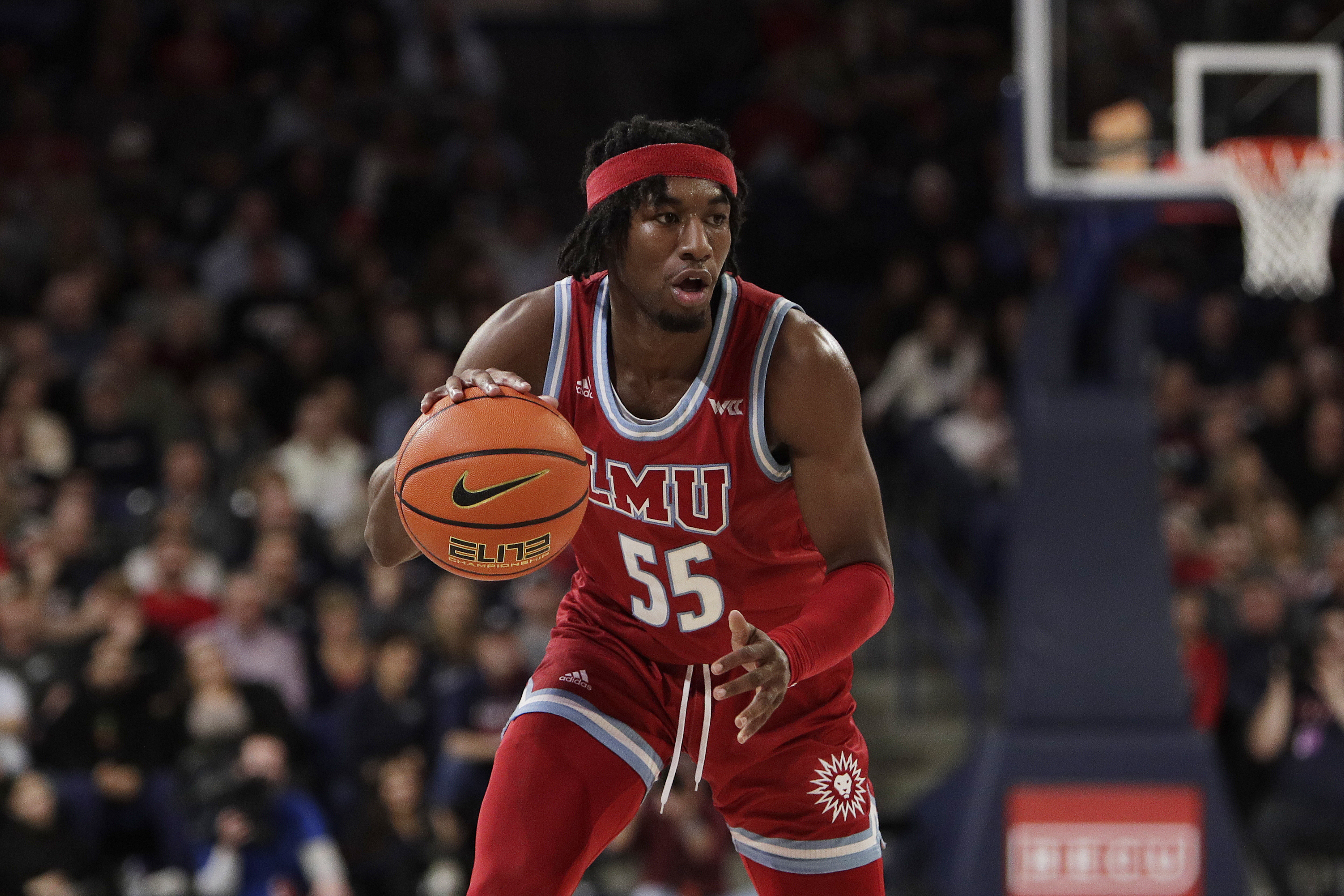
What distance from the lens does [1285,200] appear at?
679cm

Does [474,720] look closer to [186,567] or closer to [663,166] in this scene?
[186,567]

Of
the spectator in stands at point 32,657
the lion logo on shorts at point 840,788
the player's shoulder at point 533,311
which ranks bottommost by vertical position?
the spectator in stands at point 32,657

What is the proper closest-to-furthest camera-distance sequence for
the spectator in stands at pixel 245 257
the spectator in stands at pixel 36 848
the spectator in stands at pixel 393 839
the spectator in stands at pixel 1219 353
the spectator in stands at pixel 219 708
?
1. the spectator in stands at pixel 36 848
2. the spectator in stands at pixel 393 839
3. the spectator in stands at pixel 219 708
4. the spectator in stands at pixel 245 257
5. the spectator in stands at pixel 1219 353

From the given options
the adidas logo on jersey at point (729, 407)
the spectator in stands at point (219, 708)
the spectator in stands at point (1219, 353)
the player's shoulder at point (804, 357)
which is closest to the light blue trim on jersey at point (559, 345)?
the adidas logo on jersey at point (729, 407)

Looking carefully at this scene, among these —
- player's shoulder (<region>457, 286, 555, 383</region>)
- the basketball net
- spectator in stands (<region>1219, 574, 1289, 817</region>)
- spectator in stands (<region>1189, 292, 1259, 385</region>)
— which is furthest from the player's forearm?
spectator in stands (<region>1189, 292, 1259, 385</region>)

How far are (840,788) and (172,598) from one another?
5.03 meters

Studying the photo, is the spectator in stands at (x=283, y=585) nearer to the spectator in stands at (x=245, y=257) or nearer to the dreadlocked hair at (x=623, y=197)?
the spectator in stands at (x=245, y=257)

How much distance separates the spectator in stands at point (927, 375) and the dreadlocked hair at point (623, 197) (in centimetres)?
628

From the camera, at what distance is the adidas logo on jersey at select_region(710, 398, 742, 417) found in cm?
341

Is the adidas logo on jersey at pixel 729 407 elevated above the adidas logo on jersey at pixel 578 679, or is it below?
above

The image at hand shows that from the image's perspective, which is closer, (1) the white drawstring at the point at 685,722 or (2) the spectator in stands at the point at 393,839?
(1) the white drawstring at the point at 685,722

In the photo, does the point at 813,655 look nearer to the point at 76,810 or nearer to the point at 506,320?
the point at 506,320

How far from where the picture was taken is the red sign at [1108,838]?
6895mm

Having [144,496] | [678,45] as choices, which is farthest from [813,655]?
[678,45]
